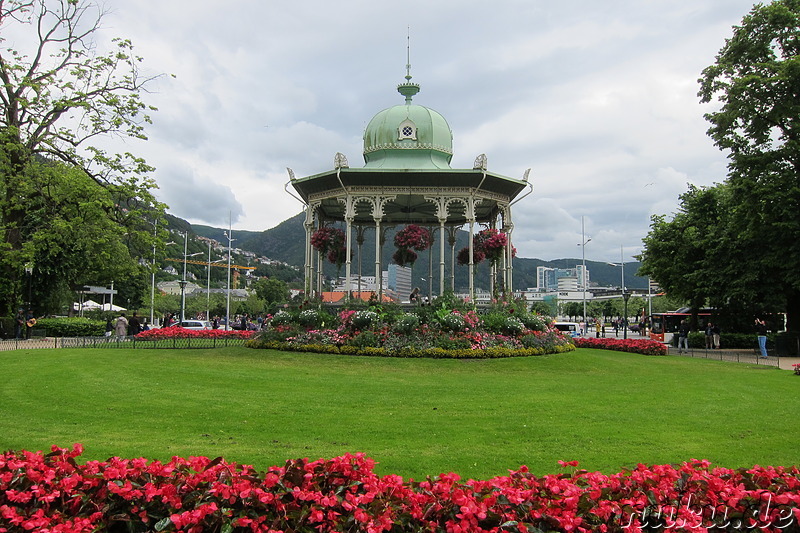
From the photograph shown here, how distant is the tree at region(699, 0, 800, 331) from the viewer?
26.6 meters

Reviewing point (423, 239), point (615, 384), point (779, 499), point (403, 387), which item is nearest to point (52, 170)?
point (423, 239)

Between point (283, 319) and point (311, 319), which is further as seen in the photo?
point (283, 319)

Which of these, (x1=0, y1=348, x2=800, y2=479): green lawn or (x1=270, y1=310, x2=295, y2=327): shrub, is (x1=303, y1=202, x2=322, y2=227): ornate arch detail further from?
(x1=0, y1=348, x2=800, y2=479): green lawn

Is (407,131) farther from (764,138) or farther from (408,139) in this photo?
(764,138)

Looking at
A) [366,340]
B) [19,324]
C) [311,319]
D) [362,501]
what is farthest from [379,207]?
[19,324]

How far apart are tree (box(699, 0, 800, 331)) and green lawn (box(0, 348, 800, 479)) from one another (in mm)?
13258

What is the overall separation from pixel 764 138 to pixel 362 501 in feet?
102

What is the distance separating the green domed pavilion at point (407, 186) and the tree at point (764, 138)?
11.9 metres

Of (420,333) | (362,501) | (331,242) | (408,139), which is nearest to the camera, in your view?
(362,501)

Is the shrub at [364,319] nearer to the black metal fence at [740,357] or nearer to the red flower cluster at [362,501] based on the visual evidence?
the black metal fence at [740,357]

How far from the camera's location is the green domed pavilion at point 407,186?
2308 centimetres

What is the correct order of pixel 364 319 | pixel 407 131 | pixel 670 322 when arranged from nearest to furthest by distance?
pixel 364 319
pixel 407 131
pixel 670 322

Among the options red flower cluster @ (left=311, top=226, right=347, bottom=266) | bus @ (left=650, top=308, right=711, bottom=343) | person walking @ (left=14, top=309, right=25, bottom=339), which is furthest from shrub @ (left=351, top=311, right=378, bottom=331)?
bus @ (left=650, top=308, right=711, bottom=343)

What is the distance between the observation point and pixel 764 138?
28203 millimetres
